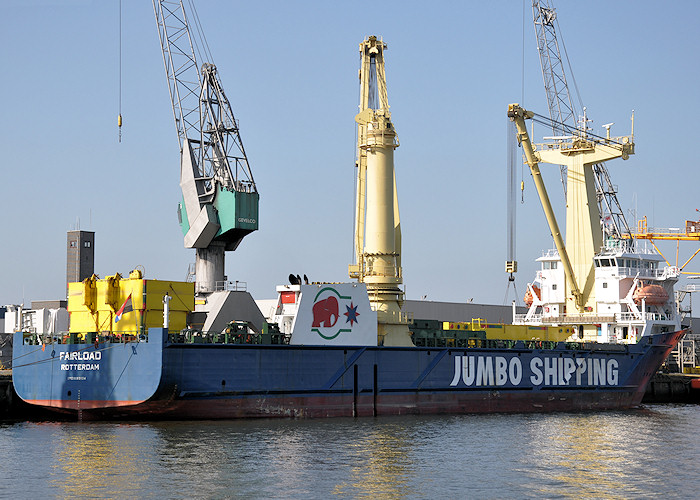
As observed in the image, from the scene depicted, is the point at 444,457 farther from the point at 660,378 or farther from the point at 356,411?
the point at 660,378

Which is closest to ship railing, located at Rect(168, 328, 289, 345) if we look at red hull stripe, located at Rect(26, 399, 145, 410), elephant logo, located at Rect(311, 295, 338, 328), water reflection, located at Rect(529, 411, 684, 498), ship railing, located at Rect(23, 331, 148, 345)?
ship railing, located at Rect(23, 331, 148, 345)

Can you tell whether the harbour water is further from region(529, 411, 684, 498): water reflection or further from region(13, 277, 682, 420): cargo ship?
region(13, 277, 682, 420): cargo ship

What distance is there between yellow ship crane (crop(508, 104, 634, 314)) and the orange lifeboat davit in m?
2.44

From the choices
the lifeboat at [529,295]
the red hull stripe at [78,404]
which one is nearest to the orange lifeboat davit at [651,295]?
the lifeboat at [529,295]

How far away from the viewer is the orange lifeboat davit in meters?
48.5

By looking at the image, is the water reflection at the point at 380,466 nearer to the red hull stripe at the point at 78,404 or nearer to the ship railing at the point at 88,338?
the red hull stripe at the point at 78,404

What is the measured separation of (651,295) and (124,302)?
2767 cm

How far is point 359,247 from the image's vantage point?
4319cm

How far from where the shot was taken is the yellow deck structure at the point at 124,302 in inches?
1393

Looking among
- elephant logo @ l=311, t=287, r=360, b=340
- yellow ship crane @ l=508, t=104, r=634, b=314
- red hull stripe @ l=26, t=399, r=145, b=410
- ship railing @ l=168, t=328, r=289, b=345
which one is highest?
yellow ship crane @ l=508, t=104, r=634, b=314

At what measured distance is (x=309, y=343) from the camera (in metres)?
36.4

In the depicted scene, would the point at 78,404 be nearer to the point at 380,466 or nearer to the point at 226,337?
the point at 226,337

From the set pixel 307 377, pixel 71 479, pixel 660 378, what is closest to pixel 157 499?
pixel 71 479

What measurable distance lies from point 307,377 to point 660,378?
30.7m
